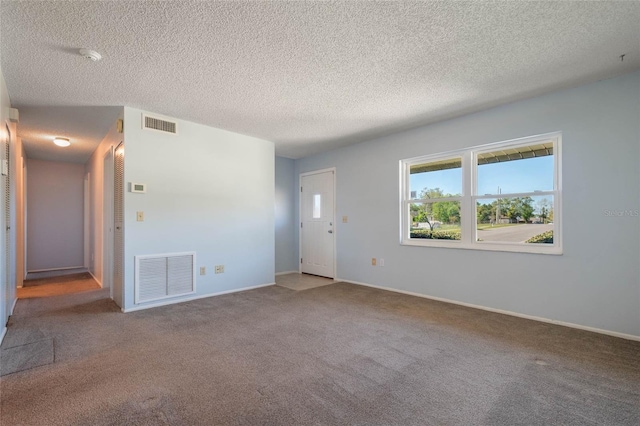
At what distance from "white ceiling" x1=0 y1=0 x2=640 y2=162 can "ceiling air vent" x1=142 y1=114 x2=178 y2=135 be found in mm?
138

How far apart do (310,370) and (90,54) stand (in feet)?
9.82

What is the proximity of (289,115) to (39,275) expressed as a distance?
20.3 feet

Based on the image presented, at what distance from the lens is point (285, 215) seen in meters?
6.21

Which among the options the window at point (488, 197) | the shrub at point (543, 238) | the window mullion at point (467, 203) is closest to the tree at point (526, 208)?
the window at point (488, 197)

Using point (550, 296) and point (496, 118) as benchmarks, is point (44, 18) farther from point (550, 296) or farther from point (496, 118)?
point (550, 296)

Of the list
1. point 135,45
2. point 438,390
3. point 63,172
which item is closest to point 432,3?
point 135,45

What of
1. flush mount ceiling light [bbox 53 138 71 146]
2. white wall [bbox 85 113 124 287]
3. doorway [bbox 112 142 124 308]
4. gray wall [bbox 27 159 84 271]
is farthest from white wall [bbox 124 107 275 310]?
gray wall [bbox 27 159 84 271]

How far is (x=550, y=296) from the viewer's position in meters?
3.12

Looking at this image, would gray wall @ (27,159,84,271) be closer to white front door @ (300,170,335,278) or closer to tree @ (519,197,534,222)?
white front door @ (300,170,335,278)

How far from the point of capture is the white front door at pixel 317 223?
5.65 m

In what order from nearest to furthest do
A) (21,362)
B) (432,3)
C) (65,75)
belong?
(432,3) < (21,362) < (65,75)

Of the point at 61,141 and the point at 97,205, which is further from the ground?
the point at 61,141

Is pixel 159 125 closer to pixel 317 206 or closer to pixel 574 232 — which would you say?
pixel 317 206

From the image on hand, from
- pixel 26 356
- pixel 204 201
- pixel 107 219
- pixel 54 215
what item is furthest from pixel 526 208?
pixel 54 215
